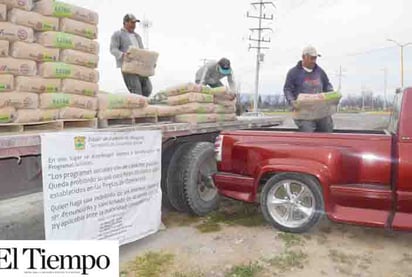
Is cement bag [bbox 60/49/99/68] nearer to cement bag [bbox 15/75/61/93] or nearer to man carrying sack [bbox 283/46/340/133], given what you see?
cement bag [bbox 15/75/61/93]

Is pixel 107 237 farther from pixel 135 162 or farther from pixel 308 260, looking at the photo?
pixel 308 260

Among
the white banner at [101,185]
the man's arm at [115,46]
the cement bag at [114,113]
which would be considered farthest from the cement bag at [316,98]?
the man's arm at [115,46]

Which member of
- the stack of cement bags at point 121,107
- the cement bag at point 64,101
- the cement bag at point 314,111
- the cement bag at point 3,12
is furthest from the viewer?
the cement bag at point 314,111

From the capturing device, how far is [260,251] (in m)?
4.66

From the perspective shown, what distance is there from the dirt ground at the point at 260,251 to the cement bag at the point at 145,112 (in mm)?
1423

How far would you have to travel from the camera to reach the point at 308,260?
441 cm

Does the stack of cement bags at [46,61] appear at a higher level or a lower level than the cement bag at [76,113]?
higher

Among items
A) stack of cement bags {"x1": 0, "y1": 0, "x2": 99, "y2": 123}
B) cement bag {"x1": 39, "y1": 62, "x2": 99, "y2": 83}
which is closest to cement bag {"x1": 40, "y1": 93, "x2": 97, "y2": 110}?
stack of cement bags {"x1": 0, "y1": 0, "x2": 99, "y2": 123}

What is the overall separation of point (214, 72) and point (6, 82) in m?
4.46

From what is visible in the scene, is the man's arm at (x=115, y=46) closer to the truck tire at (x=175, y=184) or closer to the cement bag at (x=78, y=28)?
the truck tire at (x=175, y=184)

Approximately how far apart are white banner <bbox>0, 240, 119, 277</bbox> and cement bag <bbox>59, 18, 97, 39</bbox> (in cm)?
205

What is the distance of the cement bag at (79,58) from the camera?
424 cm

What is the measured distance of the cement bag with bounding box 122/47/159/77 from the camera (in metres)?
6.23

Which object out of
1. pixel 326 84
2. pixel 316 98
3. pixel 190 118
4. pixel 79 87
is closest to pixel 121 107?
pixel 79 87
